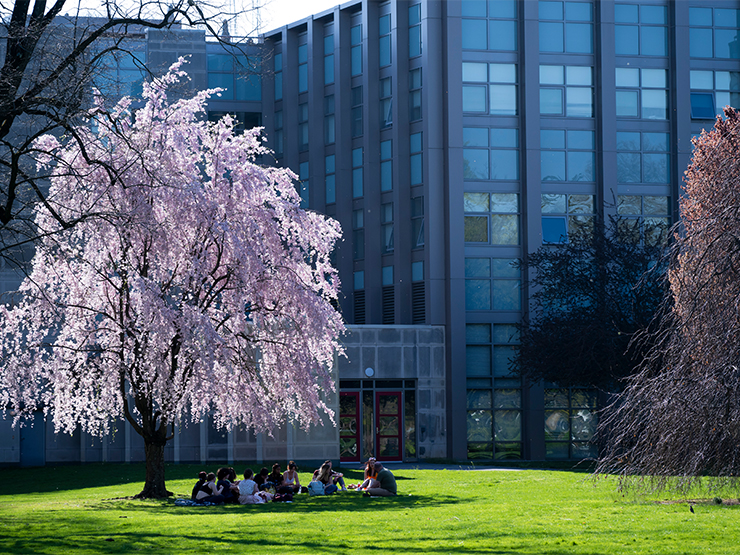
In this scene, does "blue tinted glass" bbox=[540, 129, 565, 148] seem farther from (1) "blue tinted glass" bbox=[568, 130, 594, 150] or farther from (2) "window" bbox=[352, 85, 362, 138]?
(2) "window" bbox=[352, 85, 362, 138]

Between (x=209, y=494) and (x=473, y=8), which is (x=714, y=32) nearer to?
(x=473, y=8)

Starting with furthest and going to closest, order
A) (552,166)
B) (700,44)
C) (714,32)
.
Result: (714,32) → (700,44) → (552,166)

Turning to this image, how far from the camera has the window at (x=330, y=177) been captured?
4862 cm

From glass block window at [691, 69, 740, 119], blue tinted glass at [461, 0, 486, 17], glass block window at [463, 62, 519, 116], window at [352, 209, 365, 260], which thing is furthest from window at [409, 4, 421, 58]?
glass block window at [691, 69, 740, 119]

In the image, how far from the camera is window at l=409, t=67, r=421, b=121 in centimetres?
4500

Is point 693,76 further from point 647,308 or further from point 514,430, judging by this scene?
point 514,430

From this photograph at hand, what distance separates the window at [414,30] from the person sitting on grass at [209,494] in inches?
1127

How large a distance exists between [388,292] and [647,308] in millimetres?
12896

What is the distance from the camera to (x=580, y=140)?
4453 cm

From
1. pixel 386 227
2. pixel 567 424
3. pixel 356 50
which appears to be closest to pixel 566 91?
pixel 386 227

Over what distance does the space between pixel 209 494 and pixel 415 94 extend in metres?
28.1

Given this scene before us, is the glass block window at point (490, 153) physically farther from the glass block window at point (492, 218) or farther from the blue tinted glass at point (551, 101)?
the blue tinted glass at point (551, 101)

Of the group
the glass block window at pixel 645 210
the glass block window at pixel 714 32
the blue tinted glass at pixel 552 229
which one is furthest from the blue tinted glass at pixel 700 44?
the blue tinted glass at pixel 552 229

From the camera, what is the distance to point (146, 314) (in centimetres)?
1961
